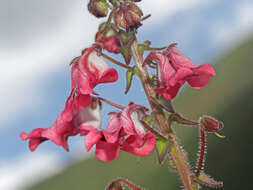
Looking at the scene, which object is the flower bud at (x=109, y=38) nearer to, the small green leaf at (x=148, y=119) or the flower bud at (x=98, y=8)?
the flower bud at (x=98, y=8)

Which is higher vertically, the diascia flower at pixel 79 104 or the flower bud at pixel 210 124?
the diascia flower at pixel 79 104

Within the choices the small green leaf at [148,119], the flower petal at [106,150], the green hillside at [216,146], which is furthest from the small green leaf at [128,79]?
the green hillside at [216,146]

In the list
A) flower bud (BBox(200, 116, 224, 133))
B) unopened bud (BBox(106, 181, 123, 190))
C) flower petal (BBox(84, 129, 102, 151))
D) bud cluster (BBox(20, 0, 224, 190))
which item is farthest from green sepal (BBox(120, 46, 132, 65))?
unopened bud (BBox(106, 181, 123, 190))

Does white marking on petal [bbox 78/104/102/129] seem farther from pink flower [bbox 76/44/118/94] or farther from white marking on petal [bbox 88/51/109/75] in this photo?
white marking on petal [bbox 88/51/109/75]

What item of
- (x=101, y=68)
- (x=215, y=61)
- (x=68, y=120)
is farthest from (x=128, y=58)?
(x=215, y=61)

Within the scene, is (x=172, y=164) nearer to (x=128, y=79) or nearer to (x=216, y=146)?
(x=128, y=79)

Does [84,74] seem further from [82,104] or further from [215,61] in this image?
[215,61]
